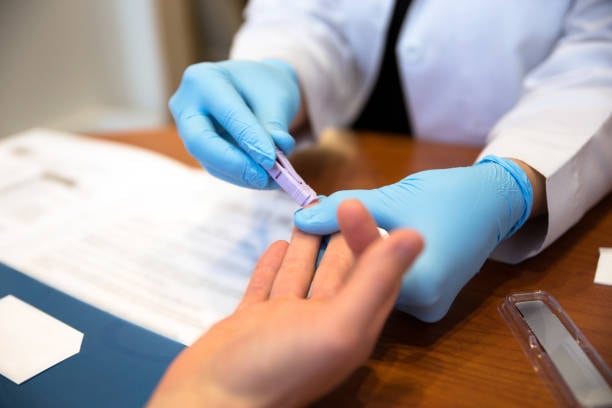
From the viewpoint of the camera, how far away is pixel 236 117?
568mm

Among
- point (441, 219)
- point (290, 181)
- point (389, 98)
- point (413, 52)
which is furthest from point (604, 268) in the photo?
point (389, 98)

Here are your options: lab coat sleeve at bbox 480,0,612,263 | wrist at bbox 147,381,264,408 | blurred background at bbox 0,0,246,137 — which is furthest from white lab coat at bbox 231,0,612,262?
blurred background at bbox 0,0,246,137

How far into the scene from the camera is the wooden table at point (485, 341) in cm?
40

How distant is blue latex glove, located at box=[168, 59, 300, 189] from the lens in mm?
555

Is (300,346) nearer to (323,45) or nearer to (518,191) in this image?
(518,191)

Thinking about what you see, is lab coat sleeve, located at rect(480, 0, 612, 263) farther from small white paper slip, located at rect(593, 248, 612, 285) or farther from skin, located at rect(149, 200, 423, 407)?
skin, located at rect(149, 200, 423, 407)

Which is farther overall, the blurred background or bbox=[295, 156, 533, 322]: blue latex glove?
the blurred background

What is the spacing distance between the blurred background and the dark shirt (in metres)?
1.10

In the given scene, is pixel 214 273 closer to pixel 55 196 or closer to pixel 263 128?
pixel 263 128

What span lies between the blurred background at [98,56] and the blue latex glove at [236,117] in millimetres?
1244

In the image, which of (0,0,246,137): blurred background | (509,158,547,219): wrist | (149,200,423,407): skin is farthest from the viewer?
(0,0,246,137): blurred background

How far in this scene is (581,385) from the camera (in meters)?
0.38

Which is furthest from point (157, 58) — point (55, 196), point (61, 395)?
point (61, 395)

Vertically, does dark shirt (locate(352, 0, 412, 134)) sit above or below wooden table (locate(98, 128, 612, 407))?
above
